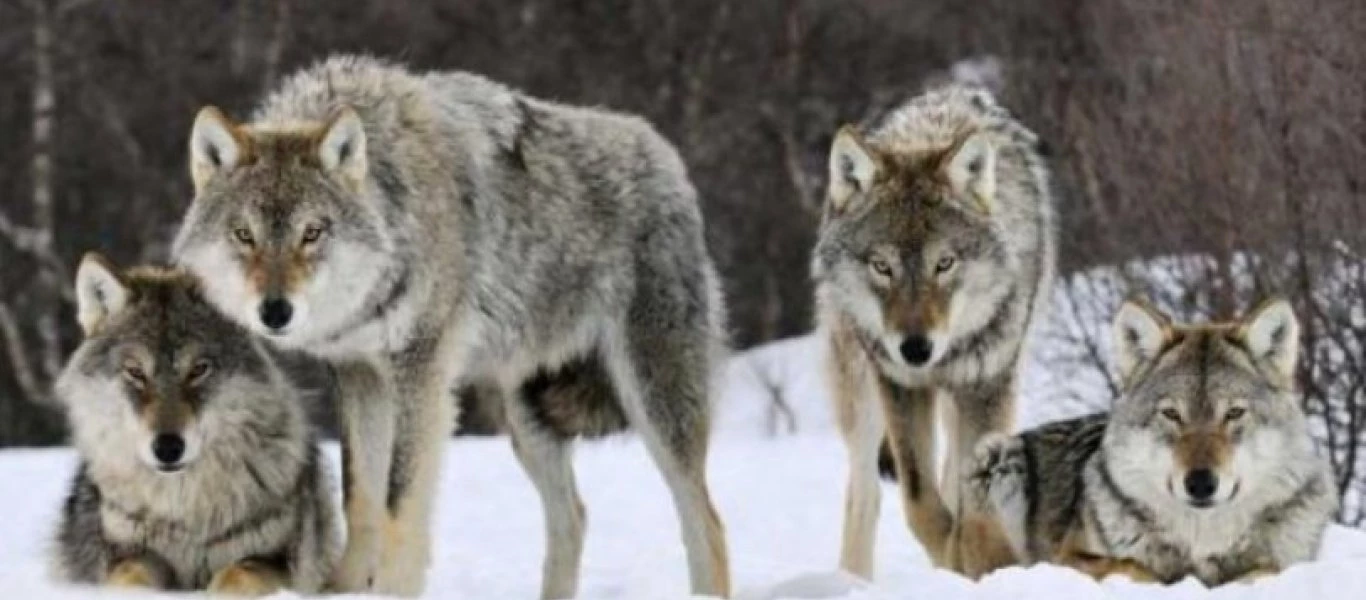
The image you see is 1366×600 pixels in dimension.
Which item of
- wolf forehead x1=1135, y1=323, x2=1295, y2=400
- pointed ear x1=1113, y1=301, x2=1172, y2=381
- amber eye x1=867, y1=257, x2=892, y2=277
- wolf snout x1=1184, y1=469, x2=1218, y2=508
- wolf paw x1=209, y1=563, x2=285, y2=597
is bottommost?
wolf paw x1=209, y1=563, x2=285, y2=597

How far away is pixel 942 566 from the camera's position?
414 inches

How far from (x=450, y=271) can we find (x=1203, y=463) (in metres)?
2.26

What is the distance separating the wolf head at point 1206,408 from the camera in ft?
29.6

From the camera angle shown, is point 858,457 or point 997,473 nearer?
point 997,473

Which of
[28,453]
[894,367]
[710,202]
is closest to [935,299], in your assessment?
[894,367]

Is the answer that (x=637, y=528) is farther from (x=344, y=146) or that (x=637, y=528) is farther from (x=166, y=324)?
(x=166, y=324)

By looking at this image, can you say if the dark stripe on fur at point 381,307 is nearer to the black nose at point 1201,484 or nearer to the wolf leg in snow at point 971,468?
the wolf leg in snow at point 971,468

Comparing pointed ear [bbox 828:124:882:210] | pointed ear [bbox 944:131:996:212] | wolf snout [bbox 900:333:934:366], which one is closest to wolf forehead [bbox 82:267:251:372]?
wolf snout [bbox 900:333:934:366]

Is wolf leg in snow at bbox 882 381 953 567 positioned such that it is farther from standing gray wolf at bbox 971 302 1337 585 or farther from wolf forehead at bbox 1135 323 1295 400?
wolf forehead at bbox 1135 323 1295 400

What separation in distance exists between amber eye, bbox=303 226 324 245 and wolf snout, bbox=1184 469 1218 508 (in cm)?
240

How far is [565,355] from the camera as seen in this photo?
10.6 m

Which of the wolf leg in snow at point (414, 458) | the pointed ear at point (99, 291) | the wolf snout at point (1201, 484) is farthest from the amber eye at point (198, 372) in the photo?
the wolf snout at point (1201, 484)

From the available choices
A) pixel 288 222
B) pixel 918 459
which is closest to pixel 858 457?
pixel 918 459

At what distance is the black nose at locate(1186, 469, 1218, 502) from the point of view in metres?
8.92
